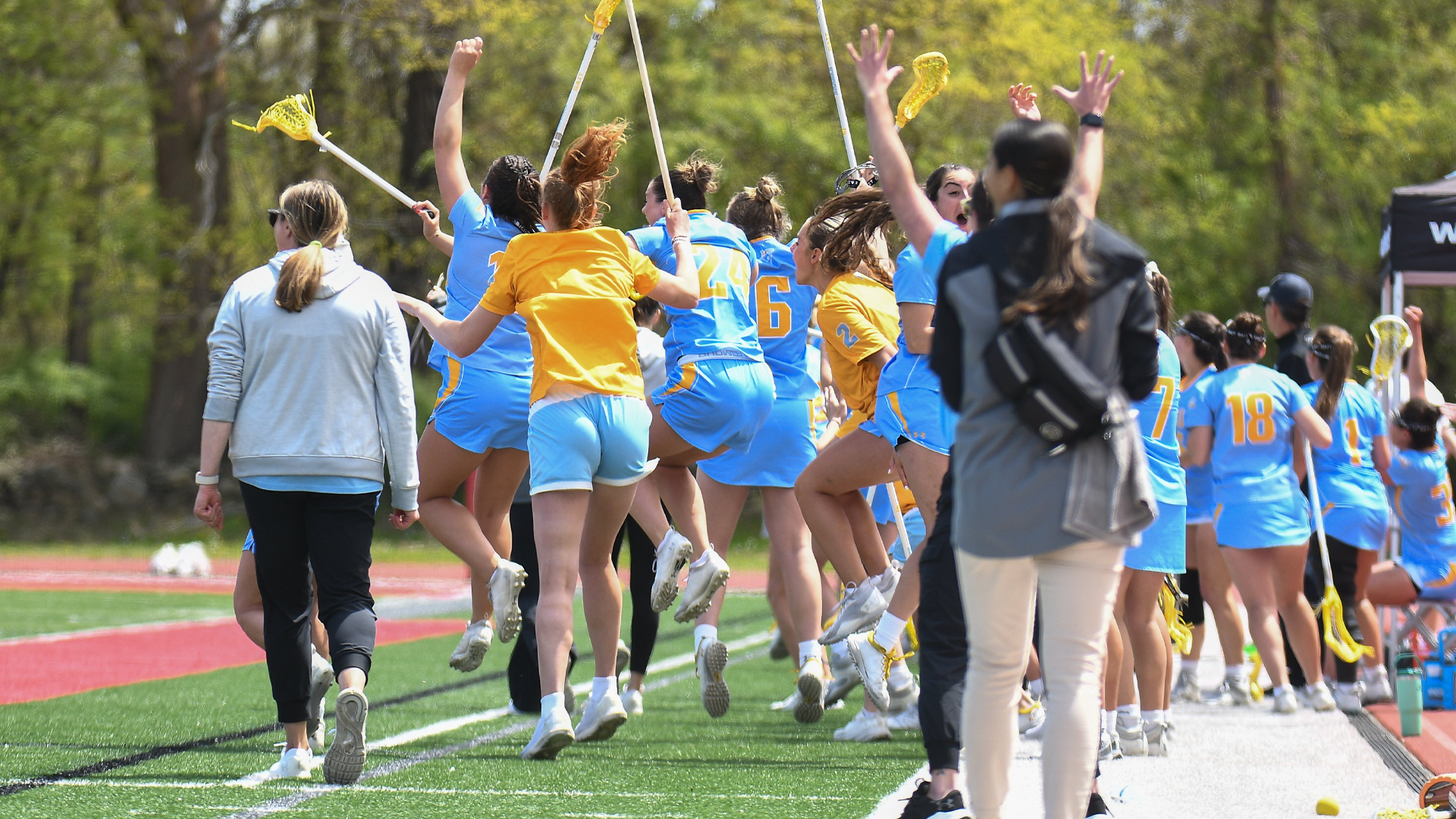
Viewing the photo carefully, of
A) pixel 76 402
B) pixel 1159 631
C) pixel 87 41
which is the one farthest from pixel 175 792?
pixel 76 402

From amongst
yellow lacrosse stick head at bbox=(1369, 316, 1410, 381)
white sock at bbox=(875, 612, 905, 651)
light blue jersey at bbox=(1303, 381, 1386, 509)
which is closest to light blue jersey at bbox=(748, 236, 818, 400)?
white sock at bbox=(875, 612, 905, 651)

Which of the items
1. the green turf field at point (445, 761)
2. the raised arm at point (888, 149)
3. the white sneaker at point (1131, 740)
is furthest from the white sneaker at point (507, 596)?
the white sneaker at point (1131, 740)

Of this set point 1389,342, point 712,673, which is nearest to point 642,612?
point 712,673

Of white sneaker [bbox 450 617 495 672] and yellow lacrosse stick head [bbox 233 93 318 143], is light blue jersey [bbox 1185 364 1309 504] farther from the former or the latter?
yellow lacrosse stick head [bbox 233 93 318 143]

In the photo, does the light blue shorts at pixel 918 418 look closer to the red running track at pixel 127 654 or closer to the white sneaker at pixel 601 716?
the white sneaker at pixel 601 716

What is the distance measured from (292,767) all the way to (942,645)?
235 centimetres

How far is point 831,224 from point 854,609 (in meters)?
1.56

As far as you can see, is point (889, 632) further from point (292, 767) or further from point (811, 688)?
point (292, 767)

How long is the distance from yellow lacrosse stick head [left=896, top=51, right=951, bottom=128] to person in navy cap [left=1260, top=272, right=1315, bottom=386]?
331 cm

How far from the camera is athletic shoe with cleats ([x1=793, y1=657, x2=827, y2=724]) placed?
6.54m

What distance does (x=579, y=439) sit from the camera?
5.48m

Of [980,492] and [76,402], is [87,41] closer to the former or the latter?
[76,402]

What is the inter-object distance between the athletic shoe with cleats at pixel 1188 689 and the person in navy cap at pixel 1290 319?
72.5 inches

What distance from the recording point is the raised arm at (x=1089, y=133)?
3.84m
